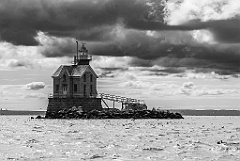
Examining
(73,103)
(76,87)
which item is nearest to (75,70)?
(76,87)

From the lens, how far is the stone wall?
9050cm

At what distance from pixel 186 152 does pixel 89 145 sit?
716cm

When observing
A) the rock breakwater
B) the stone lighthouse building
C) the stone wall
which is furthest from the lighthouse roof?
the rock breakwater

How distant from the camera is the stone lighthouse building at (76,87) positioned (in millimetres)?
90750

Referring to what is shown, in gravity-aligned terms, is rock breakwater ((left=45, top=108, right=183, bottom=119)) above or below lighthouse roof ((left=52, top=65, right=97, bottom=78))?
below

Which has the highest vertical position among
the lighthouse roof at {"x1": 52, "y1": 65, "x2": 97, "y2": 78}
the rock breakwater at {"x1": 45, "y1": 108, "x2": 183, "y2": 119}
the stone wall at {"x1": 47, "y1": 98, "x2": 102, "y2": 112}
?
the lighthouse roof at {"x1": 52, "y1": 65, "x2": 97, "y2": 78}

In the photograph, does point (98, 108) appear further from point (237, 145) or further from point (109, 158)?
point (109, 158)

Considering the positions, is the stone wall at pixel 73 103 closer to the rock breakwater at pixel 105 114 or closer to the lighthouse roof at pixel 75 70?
the rock breakwater at pixel 105 114

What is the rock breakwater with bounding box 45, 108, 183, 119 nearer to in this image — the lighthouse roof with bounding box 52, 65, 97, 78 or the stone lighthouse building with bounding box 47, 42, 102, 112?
the stone lighthouse building with bounding box 47, 42, 102, 112

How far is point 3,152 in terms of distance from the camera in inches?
1241

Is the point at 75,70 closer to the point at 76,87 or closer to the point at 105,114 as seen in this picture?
the point at 76,87

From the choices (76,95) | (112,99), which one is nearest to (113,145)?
(76,95)

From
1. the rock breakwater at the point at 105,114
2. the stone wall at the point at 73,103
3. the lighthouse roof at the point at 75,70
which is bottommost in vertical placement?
the rock breakwater at the point at 105,114

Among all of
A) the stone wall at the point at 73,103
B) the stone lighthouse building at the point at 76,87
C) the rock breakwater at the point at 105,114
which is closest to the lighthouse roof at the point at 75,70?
the stone lighthouse building at the point at 76,87
